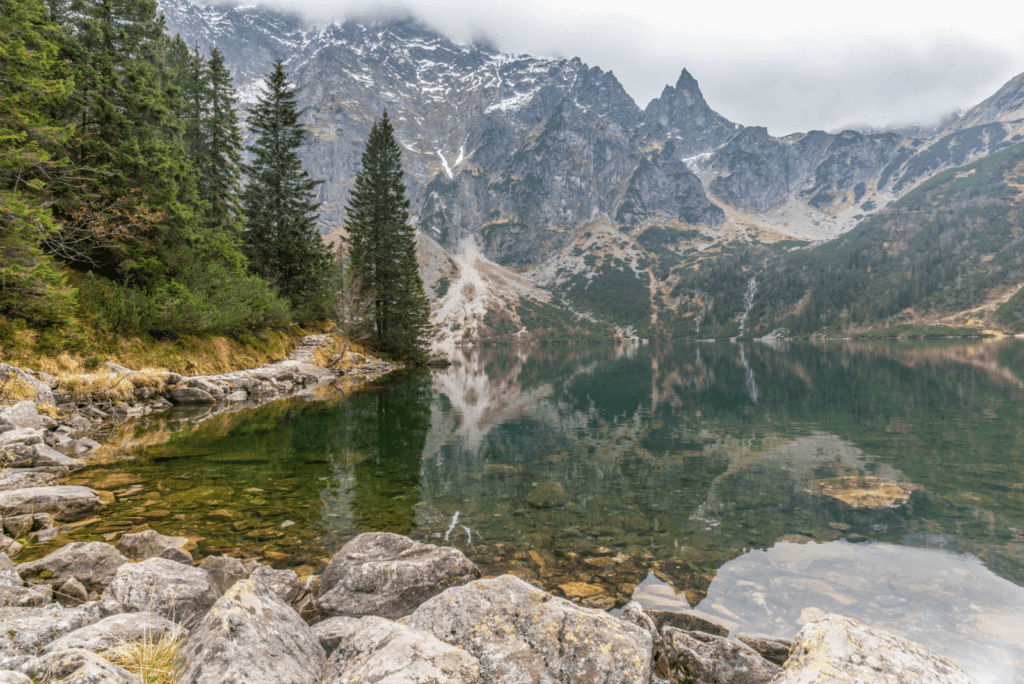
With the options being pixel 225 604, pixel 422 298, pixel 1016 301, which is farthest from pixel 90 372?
pixel 1016 301

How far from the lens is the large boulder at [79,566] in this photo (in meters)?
6.49

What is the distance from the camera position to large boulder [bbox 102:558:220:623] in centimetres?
528

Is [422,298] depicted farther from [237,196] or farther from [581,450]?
[581,450]

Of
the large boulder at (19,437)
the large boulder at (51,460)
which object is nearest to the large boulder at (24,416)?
the large boulder at (19,437)

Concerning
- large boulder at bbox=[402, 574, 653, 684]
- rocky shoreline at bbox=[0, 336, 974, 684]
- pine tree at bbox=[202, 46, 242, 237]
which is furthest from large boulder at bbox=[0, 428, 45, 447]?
pine tree at bbox=[202, 46, 242, 237]

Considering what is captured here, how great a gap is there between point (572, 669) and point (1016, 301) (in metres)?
276

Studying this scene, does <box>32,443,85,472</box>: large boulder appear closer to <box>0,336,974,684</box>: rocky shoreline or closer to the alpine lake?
the alpine lake

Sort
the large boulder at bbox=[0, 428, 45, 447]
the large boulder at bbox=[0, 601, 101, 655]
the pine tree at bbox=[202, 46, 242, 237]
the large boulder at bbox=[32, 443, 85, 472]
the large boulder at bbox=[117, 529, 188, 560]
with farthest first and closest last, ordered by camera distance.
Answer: the pine tree at bbox=[202, 46, 242, 237]
the large boulder at bbox=[32, 443, 85, 472]
the large boulder at bbox=[0, 428, 45, 447]
the large boulder at bbox=[117, 529, 188, 560]
the large boulder at bbox=[0, 601, 101, 655]

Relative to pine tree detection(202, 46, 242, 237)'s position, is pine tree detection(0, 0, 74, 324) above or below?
below

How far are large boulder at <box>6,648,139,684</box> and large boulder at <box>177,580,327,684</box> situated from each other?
0.50 meters

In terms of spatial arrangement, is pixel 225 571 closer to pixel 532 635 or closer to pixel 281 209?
pixel 532 635

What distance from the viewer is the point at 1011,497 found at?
1357 centimetres

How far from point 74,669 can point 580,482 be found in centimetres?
1386

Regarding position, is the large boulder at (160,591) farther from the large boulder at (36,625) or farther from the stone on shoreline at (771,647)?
the stone on shoreline at (771,647)
